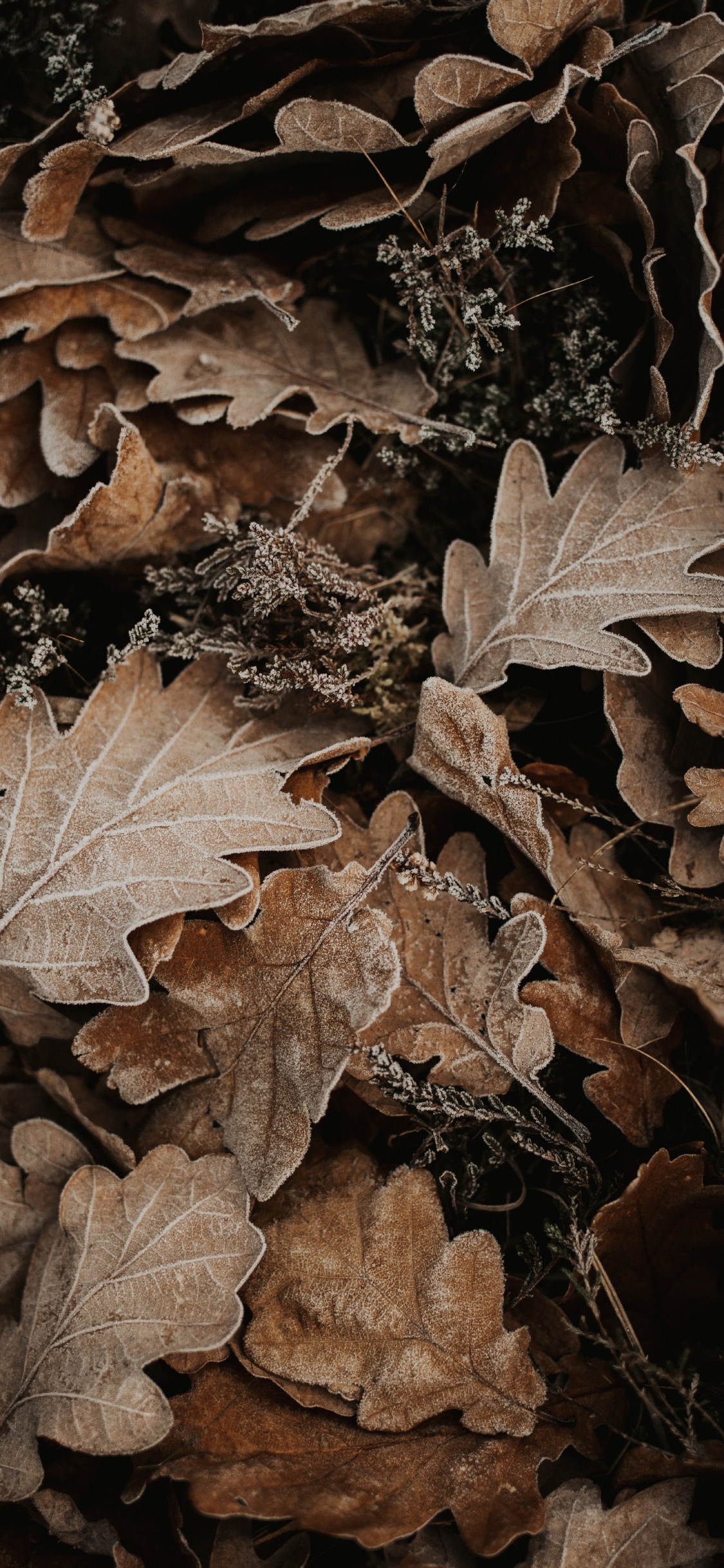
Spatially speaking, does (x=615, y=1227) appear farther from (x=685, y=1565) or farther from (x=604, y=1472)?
(x=685, y=1565)

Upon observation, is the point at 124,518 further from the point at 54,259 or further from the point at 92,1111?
the point at 92,1111

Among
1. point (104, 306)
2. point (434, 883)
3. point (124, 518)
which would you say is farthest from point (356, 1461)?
point (104, 306)

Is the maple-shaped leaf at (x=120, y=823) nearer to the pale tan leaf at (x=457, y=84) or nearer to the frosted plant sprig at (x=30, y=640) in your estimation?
the frosted plant sprig at (x=30, y=640)

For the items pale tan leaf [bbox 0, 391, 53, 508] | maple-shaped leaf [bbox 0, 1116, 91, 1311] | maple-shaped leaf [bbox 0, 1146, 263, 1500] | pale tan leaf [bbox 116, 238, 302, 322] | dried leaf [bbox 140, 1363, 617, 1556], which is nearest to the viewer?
dried leaf [bbox 140, 1363, 617, 1556]

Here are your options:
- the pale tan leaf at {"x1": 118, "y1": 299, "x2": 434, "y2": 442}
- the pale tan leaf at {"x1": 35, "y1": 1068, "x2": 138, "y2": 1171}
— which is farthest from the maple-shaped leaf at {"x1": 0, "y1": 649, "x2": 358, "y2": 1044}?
the pale tan leaf at {"x1": 118, "y1": 299, "x2": 434, "y2": 442}

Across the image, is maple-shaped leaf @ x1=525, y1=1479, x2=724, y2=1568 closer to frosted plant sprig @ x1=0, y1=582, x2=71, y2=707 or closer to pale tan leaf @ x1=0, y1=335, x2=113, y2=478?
frosted plant sprig @ x1=0, y1=582, x2=71, y2=707

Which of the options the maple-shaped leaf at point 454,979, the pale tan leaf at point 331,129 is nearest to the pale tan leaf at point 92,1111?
the maple-shaped leaf at point 454,979
